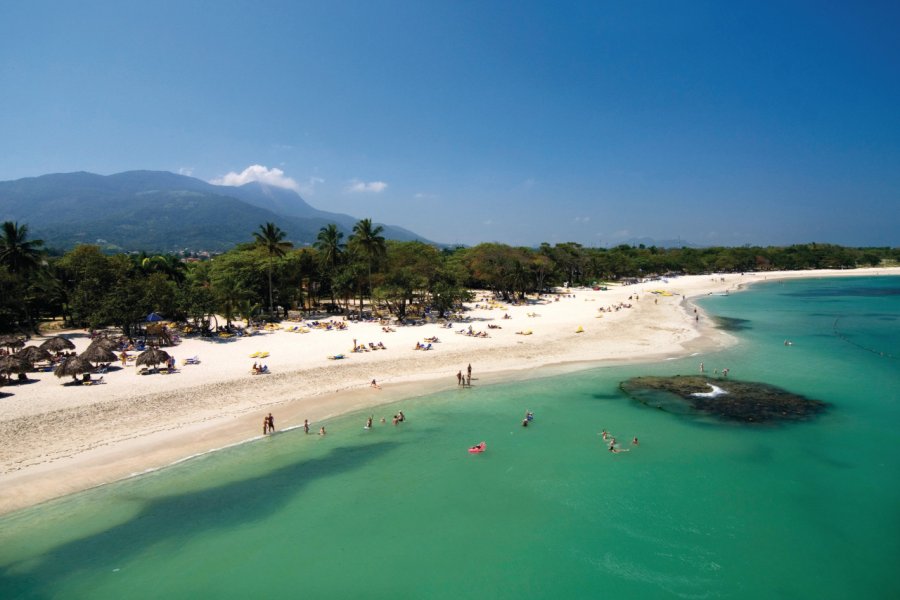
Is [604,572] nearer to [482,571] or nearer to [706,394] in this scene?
[482,571]

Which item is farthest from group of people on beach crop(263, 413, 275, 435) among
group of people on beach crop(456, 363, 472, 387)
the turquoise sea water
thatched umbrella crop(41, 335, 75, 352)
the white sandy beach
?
thatched umbrella crop(41, 335, 75, 352)

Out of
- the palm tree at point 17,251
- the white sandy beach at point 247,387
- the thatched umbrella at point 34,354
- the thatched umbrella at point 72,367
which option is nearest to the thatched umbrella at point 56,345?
the thatched umbrella at point 34,354

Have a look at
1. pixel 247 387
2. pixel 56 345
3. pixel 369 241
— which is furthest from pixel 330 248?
Answer: pixel 247 387

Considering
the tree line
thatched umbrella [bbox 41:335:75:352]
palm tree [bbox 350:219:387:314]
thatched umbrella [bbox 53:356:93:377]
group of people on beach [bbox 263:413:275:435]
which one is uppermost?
palm tree [bbox 350:219:387:314]

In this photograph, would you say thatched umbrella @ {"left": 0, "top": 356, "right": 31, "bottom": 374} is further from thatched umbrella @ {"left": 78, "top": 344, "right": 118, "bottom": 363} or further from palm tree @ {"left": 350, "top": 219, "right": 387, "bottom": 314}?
palm tree @ {"left": 350, "top": 219, "right": 387, "bottom": 314}

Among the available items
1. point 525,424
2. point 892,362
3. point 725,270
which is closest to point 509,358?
point 525,424
